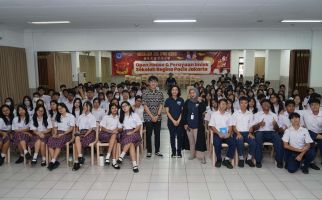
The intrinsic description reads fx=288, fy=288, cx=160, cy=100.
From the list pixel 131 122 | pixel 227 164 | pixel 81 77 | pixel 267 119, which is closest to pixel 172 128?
pixel 131 122

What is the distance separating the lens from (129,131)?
212 inches

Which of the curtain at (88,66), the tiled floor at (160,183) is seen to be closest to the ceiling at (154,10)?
the tiled floor at (160,183)

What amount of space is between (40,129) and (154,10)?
316 cm

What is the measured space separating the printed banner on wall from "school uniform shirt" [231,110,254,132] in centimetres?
1017

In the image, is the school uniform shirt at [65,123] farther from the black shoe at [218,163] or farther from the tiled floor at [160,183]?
the black shoe at [218,163]

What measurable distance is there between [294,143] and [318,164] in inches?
33.2

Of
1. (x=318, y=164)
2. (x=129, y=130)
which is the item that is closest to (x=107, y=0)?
(x=129, y=130)

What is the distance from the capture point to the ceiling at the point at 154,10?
15.8 feet

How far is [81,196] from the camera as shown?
405 cm

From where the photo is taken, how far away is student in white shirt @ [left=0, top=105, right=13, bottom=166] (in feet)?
17.8

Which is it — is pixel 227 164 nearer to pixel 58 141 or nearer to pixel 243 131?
pixel 243 131

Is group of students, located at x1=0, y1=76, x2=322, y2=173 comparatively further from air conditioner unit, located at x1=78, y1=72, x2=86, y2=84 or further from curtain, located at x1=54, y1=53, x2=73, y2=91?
air conditioner unit, located at x1=78, y1=72, x2=86, y2=84

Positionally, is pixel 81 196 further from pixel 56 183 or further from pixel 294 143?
pixel 294 143

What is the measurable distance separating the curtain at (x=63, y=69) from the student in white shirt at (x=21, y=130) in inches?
190
